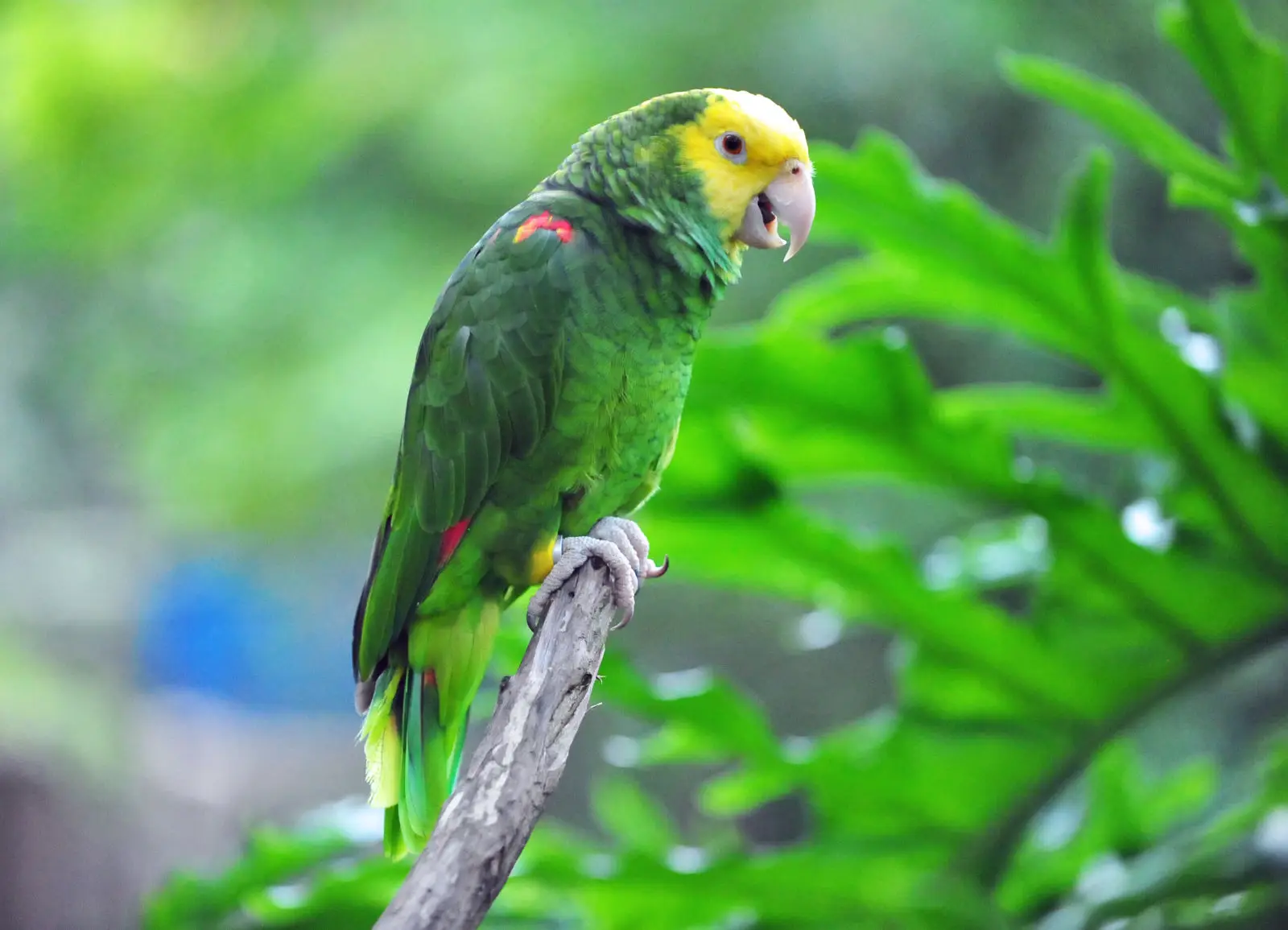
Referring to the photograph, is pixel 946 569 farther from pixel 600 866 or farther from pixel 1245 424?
pixel 600 866

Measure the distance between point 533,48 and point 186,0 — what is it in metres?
0.79

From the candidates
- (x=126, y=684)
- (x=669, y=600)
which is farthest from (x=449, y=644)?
(x=126, y=684)

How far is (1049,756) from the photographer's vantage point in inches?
43.1

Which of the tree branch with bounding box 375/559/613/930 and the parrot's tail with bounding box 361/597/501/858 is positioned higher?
the parrot's tail with bounding box 361/597/501/858

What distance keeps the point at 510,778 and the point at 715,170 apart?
0.41 metres

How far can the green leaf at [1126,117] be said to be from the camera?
0.89m

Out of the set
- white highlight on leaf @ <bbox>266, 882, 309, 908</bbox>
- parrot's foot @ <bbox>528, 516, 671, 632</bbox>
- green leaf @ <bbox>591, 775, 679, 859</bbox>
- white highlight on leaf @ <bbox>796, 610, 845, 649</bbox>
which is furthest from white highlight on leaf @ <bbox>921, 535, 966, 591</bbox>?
white highlight on leaf @ <bbox>266, 882, 309, 908</bbox>

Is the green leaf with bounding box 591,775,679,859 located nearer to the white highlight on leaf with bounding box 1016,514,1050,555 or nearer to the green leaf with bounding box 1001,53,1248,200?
the white highlight on leaf with bounding box 1016,514,1050,555

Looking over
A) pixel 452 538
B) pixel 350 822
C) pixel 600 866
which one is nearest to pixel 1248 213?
pixel 452 538

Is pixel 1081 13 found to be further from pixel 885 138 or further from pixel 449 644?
pixel 449 644

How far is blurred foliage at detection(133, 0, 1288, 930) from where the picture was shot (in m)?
0.95

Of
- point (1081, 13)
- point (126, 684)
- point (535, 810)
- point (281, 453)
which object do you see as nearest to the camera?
point (535, 810)

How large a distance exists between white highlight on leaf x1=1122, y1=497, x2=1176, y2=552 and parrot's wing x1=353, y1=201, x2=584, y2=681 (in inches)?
22.4

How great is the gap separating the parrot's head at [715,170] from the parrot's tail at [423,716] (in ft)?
1.01
